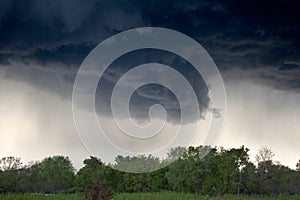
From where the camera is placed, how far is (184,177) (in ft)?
137

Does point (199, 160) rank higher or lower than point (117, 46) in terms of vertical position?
lower

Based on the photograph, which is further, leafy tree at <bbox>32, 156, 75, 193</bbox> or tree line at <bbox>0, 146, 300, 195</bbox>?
leafy tree at <bbox>32, 156, 75, 193</bbox>

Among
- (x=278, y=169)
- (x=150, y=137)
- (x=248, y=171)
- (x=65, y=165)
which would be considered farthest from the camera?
(x=65, y=165)

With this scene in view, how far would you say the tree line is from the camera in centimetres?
3969

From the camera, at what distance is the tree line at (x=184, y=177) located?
130 feet

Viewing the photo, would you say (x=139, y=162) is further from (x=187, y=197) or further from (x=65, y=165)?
(x=187, y=197)

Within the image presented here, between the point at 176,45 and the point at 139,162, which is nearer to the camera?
the point at 176,45

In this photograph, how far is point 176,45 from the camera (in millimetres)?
25578

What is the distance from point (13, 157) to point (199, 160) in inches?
812

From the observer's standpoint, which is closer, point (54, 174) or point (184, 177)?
point (184, 177)

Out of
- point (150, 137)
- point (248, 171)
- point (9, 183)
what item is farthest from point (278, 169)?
point (9, 183)

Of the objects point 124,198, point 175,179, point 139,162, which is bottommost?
point 124,198

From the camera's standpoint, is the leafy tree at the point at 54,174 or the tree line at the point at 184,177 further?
the leafy tree at the point at 54,174

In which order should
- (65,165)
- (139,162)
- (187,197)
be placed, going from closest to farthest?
(187,197) < (65,165) < (139,162)
